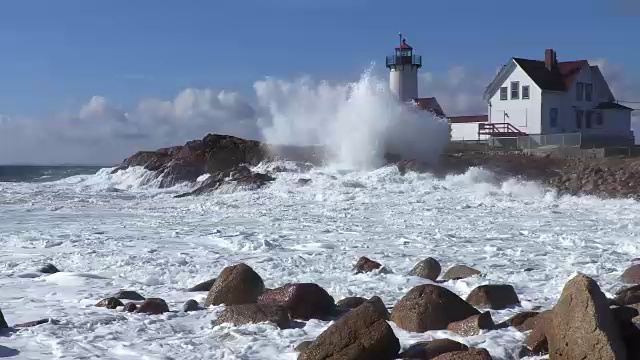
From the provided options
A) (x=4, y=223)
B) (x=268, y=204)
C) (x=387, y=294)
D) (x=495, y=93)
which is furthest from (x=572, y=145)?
(x=387, y=294)

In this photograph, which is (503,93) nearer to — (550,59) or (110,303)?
(550,59)

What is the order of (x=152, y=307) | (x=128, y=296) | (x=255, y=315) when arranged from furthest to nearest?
(x=128, y=296), (x=152, y=307), (x=255, y=315)

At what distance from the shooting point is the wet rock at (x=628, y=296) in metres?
6.42

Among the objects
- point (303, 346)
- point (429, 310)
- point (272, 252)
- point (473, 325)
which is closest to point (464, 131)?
point (272, 252)

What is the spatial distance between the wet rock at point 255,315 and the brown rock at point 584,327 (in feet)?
7.40

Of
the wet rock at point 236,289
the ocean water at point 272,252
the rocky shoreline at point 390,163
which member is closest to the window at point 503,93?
the rocky shoreline at point 390,163

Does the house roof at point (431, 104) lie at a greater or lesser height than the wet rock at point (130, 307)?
greater

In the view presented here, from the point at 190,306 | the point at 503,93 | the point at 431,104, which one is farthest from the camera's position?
the point at 431,104

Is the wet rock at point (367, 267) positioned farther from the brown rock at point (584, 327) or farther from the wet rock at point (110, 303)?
the brown rock at point (584, 327)

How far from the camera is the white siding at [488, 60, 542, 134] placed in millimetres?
34625

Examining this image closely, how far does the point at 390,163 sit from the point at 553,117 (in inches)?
406

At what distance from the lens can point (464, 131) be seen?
3834 cm

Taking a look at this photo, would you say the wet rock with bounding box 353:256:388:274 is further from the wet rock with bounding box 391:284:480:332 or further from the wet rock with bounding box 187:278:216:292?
the wet rock with bounding box 391:284:480:332

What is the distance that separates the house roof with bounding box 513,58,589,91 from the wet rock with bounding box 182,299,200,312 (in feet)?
99.2
